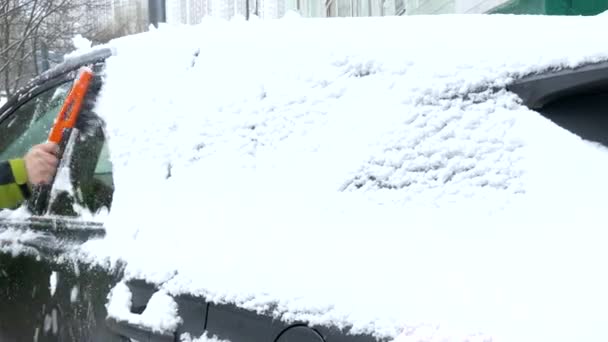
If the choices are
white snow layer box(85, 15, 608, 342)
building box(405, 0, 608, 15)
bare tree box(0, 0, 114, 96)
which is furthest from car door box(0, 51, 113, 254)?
bare tree box(0, 0, 114, 96)

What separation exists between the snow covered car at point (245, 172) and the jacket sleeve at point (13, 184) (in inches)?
10.7

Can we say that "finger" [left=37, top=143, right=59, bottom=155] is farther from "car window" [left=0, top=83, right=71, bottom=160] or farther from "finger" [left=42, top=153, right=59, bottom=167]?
"car window" [left=0, top=83, right=71, bottom=160]

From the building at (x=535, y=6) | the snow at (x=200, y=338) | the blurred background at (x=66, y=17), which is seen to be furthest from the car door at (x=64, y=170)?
the blurred background at (x=66, y=17)

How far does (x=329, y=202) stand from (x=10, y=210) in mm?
1731

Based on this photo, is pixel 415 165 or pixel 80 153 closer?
pixel 415 165

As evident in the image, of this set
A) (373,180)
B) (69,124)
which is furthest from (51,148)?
(373,180)

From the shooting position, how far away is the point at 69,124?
245 centimetres

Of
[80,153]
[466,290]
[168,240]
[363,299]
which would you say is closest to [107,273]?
[168,240]

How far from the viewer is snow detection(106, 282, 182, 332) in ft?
5.89

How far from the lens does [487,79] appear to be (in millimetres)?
1537

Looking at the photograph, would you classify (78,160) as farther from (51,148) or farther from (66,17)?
(66,17)

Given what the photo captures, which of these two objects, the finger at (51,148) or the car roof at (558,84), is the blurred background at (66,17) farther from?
the car roof at (558,84)

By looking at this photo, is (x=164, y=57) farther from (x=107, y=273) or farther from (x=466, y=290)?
(x=466, y=290)

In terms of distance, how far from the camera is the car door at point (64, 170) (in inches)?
92.2
